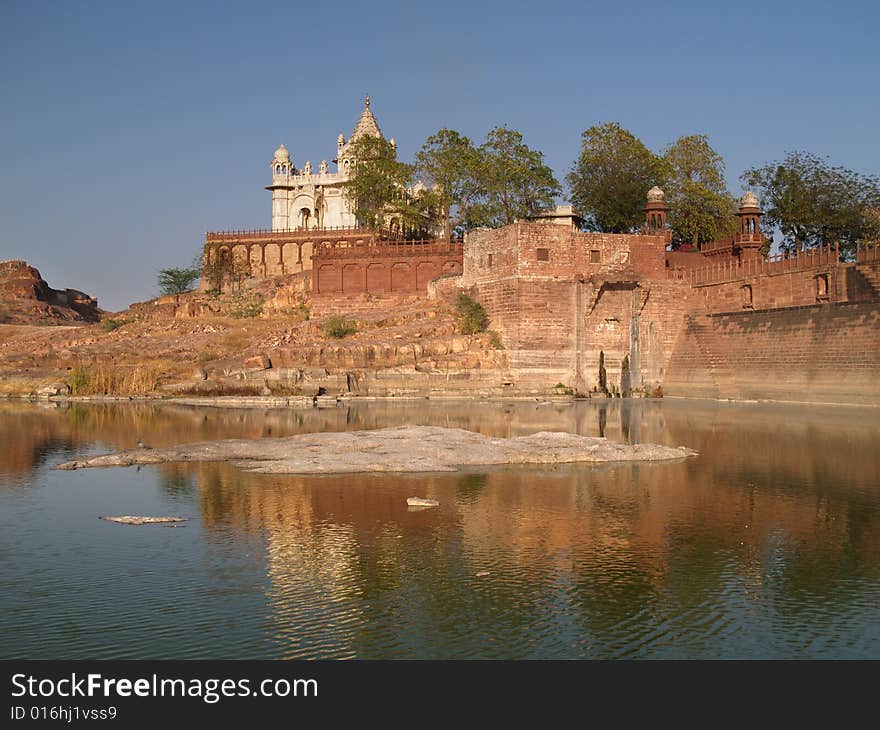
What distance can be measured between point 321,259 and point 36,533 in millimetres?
38682

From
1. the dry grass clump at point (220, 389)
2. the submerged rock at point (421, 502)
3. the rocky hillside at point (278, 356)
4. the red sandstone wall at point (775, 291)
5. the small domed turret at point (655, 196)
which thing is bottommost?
the submerged rock at point (421, 502)

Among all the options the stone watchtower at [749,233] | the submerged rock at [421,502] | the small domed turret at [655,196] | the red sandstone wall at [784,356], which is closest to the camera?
the submerged rock at [421,502]

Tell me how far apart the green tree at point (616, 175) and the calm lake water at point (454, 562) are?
3330 cm

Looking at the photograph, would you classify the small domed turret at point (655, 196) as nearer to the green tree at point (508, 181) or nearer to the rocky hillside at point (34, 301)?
the green tree at point (508, 181)

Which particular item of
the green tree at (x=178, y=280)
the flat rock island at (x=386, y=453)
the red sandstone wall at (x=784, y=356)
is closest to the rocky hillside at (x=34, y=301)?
the green tree at (x=178, y=280)

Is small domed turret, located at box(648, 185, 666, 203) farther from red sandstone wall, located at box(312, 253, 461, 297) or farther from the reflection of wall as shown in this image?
the reflection of wall

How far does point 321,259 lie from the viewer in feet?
168

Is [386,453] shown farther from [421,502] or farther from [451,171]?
[451,171]

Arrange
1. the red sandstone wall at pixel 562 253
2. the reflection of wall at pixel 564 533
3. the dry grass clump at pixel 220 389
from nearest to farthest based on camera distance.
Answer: the reflection of wall at pixel 564 533, the dry grass clump at pixel 220 389, the red sandstone wall at pixel 562 253

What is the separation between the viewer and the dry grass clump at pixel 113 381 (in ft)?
130

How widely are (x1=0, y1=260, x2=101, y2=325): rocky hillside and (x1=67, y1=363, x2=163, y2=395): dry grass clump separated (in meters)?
33.4

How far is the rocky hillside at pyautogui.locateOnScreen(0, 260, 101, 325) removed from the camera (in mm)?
73500
